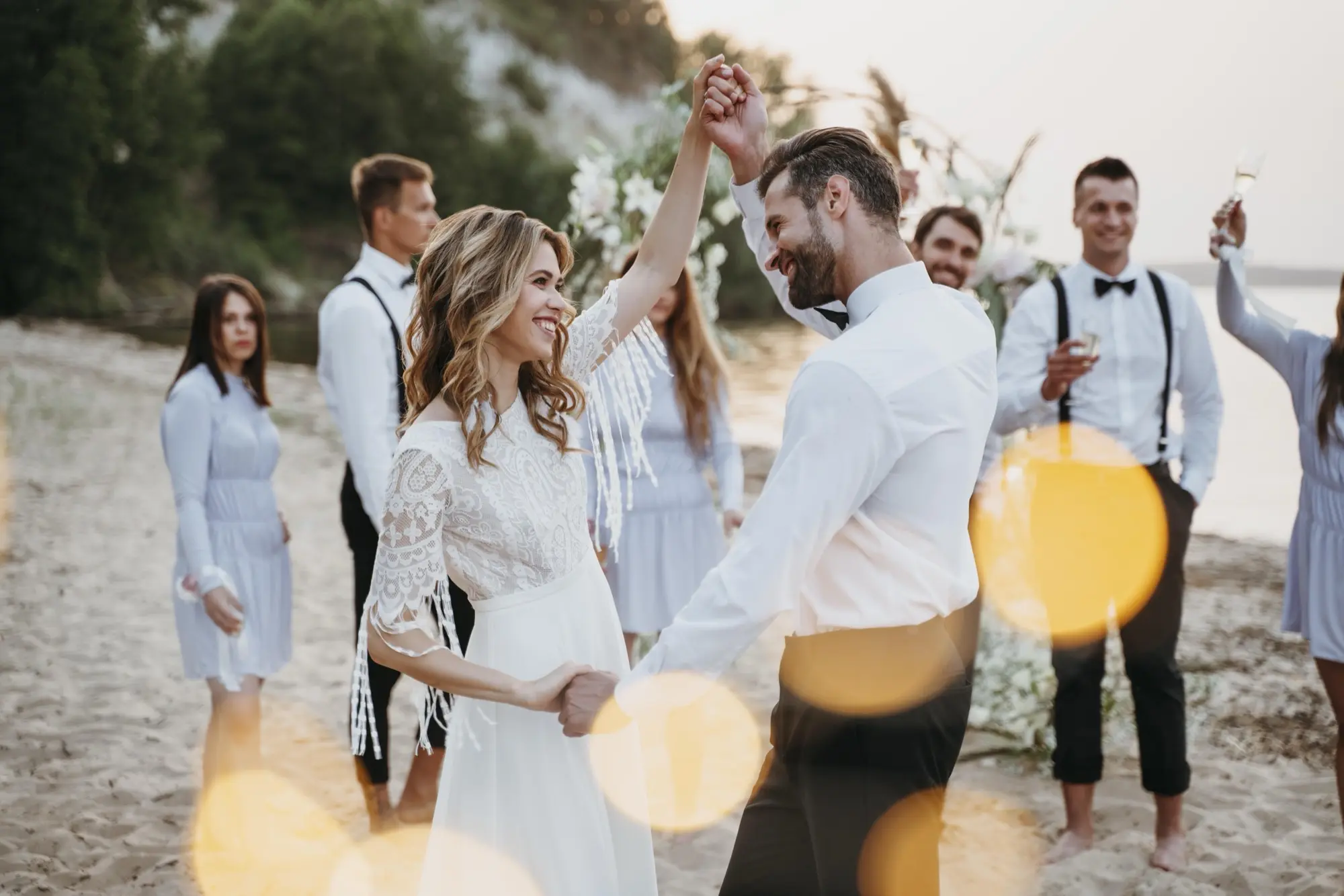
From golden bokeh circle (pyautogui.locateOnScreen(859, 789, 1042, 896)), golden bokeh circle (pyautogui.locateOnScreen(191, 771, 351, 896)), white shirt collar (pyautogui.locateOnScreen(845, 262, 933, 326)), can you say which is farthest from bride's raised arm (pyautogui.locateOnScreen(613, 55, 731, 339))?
golden bokeh circle (pyautogui.locateOnScreen(191, 771, 351, 896))

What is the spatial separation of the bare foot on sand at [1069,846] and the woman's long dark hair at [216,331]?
3.12 metres

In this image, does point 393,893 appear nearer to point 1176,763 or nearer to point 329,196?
point 1176,763

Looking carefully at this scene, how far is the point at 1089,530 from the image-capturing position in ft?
12.7

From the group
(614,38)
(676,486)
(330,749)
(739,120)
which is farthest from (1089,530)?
(614,38)

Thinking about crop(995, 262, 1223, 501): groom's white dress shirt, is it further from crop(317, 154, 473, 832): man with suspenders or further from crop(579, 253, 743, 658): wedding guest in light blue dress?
crop(317, 154, 473, 832): man with suspenders

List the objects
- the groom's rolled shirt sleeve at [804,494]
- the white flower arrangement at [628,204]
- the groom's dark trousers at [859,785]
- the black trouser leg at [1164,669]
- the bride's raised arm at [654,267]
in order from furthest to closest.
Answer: the white flower arrangement at [628,204]
the black trouser leg at [1164,669]
the bride's raised arm at [654,267]
the groom's dark trousers at [859,785]
the groom's rolled shirt sleeve at [804,494]

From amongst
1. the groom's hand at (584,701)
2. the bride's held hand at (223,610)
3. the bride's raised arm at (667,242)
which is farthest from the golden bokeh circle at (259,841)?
the bride's raised arm at (667,242)

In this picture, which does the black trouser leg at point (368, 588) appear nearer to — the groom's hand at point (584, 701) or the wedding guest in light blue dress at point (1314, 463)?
the groom's hand at point (584, 701)

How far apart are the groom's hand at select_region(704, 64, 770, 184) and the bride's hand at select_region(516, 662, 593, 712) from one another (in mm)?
1199

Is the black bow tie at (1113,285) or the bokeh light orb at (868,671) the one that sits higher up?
the black bow tie at (1113,285)

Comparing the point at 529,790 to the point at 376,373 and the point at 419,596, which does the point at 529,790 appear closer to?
the point at 419,596

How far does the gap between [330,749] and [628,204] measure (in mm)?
2778

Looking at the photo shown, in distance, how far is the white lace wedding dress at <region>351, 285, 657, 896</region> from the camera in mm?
2260

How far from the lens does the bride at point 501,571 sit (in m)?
2.27
